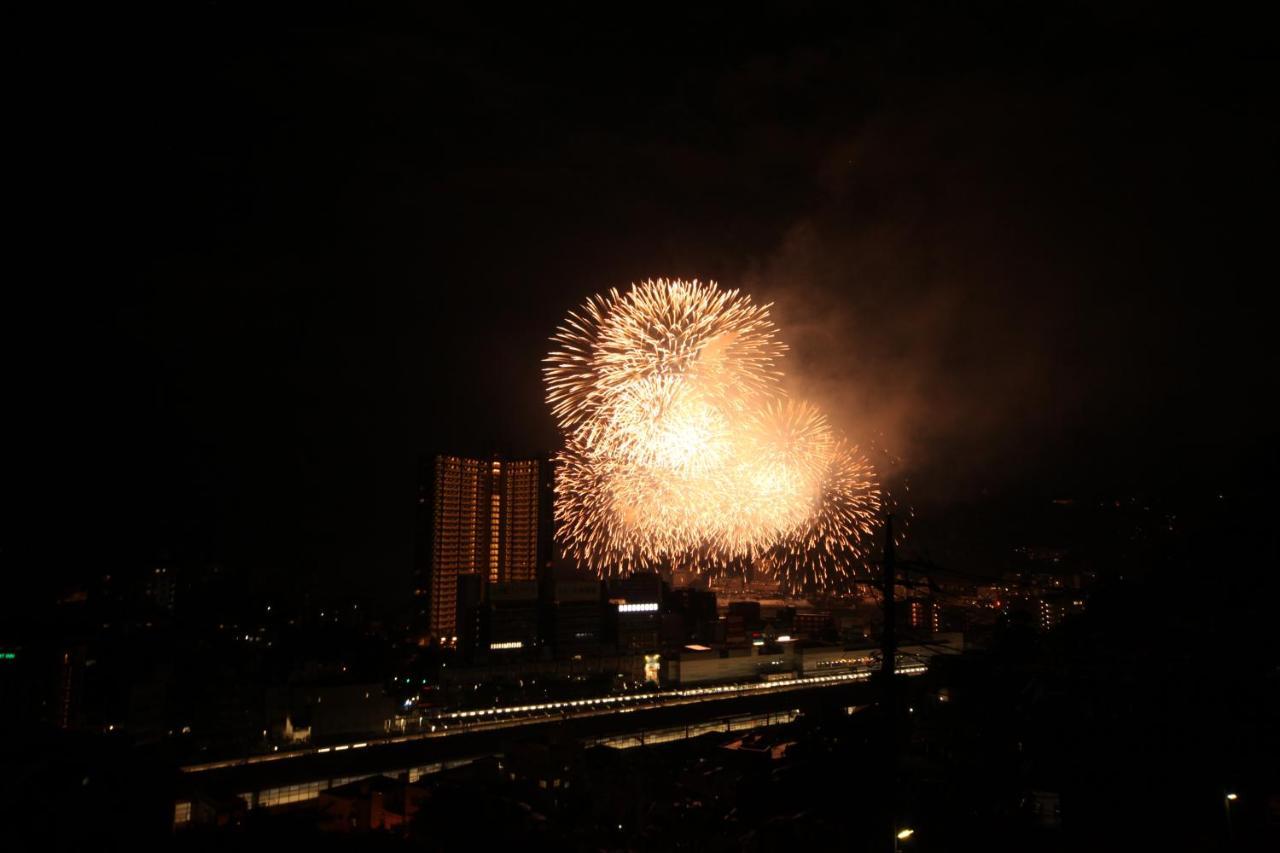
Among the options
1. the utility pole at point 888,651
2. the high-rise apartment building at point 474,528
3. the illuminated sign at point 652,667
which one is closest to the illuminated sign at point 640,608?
the high-rise apartment building at point 474,528

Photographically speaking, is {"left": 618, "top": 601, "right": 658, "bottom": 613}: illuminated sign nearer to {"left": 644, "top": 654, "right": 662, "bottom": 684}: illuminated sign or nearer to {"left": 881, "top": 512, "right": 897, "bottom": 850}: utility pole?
{"left": 644, "top": 654, "right": 662, "bottom": 684}: illuminated sign

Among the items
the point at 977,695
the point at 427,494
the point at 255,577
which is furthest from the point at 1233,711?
the point at 255,577

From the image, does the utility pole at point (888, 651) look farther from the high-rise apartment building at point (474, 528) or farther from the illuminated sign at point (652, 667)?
the high-rise apartment building at point (474, 528)

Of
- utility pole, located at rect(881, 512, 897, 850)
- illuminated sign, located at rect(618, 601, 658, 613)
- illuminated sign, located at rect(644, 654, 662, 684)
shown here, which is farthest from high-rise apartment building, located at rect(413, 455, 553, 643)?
utility pole, located at rect(881, 512, 897, 850)

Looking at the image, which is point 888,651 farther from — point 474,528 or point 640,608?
point 474,528

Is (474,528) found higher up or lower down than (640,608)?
higher up

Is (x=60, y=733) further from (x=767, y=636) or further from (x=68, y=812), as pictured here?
(x=767, y=636)

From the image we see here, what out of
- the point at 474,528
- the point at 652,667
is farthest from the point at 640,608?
the point at 474,528

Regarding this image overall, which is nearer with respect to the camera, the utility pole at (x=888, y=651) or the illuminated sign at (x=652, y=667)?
the utility pole at (x=888, y=651)

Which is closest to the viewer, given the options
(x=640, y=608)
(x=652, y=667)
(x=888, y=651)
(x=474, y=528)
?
(x=888, y=651)
